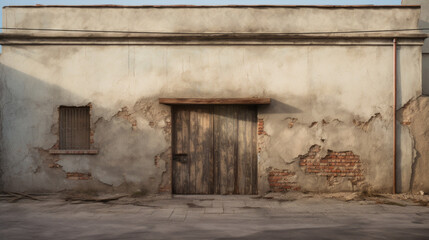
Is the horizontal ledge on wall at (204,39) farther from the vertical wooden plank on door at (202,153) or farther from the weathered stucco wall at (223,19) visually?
the vertical wooden plank on door at (202,153)

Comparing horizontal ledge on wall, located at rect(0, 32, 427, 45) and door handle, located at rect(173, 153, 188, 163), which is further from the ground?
horizontal ledge on wall, located at rect(0, 32, 427, 45)

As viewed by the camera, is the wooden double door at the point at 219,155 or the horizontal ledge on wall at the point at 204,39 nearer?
the horizontal ledge on wall at the point at 204,39

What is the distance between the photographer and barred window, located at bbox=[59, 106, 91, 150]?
27.5 feet

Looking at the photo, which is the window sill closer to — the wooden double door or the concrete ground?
the concrete ground

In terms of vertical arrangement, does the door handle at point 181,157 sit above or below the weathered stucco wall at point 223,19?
below

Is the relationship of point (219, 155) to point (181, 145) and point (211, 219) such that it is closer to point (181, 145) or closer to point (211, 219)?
point (181, 145)

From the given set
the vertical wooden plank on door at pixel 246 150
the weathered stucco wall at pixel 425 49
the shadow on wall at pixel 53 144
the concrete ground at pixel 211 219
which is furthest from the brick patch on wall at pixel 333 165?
the shadow on wall at pixel 53 144

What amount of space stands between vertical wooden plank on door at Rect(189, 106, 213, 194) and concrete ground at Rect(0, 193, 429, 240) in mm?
343

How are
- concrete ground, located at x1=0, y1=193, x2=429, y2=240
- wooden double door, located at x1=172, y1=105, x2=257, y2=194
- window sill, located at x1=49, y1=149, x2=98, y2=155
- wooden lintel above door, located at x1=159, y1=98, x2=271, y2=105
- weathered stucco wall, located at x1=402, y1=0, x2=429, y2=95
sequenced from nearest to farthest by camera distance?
1. concrete ground, located at x1=0, y1=193, x2=429, y2=240
2. wooden lintel above door, located at x1=159, y1=98, x2=271, y2=105
3. window sill, located at x1=49, y1=149, x2=98, y2=155
4. wooden double door, located at x1=172, y1=105, x2=257, y2=194
5. weathered stucco wall, located at x1=402, y1=0, x2=429, y2=95

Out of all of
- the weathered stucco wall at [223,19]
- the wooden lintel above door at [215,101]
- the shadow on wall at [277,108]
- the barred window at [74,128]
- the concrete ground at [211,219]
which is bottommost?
the concrete ground at [211,219]

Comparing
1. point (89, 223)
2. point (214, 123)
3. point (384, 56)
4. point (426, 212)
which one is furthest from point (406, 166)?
point (89, 223)

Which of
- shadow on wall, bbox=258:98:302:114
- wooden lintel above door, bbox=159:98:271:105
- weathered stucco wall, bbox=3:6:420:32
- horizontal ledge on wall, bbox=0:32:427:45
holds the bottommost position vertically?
shadow on wall, bbox=258:98:302:114

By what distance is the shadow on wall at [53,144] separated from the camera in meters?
8.27

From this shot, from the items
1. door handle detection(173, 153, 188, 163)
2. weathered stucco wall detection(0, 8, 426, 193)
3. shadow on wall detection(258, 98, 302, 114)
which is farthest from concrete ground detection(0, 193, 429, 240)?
shadow on wall detection(258, 98, 302, 114)
